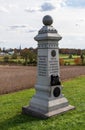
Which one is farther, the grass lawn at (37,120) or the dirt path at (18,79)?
the dirt path at (18,79)

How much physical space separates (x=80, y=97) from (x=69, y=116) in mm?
3542

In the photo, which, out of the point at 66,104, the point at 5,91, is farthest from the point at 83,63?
the point at 66,104

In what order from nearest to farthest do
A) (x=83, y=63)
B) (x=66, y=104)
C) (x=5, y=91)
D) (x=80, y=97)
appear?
1. (x=66, y=104)
2. (x=80, y=97)
3. (x=5, y=91)
4. (x=83, y=63)

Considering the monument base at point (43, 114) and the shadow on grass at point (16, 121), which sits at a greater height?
the monument base at point (43, 114)

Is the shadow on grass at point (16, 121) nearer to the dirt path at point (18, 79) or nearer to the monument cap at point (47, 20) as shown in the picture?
the monument cap at point (47, 20)

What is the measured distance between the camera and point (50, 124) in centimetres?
849

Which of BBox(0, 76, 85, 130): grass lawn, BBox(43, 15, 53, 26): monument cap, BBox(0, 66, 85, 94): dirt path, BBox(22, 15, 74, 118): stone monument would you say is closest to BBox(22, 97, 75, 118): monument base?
BBox(22, 15, 74, 118): stone monument

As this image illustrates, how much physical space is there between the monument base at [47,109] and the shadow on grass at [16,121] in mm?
229

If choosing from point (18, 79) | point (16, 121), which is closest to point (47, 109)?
point (16, 121)

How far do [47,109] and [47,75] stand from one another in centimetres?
118

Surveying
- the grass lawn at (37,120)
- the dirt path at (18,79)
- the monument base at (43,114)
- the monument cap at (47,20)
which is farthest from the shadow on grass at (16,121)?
the dirt path at (18,79)

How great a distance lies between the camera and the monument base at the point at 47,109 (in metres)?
9.31

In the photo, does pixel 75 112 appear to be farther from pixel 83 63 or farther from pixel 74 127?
pixel 83 63

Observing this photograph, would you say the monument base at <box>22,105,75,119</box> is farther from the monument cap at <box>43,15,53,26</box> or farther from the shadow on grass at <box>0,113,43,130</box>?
the monument cap at <box>43,15,53,26</box>
